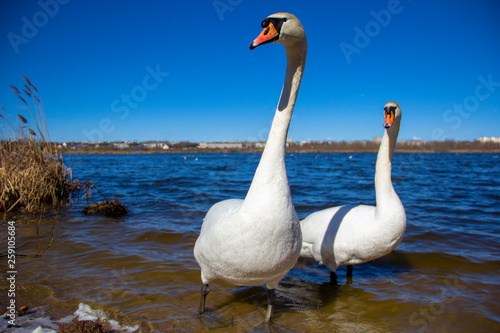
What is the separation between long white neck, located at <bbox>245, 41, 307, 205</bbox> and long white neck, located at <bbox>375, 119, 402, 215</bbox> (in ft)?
7.74

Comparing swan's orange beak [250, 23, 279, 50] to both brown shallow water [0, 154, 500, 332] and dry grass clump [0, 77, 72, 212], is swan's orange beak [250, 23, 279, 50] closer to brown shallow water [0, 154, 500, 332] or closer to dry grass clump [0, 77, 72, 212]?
brown shallow water [0, 154, 500, 332]

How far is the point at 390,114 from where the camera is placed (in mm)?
4664

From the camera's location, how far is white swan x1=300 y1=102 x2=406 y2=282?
430 cm

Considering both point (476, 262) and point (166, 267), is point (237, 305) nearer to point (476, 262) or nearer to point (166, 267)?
point (166, 267)

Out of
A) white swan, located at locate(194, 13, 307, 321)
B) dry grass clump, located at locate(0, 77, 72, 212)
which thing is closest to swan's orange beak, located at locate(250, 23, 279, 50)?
white swan, located at locate(194, 13, 307, 321)

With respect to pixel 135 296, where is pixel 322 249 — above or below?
above

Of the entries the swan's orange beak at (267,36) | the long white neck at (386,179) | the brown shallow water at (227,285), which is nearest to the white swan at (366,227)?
the long white neck at (386,179)

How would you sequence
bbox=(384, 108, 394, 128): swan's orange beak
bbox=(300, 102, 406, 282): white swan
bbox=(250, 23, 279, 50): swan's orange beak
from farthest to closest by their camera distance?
bbox=(384, 108, 394, 128): swan's orange beak, bbox=(300, 102, 406, 282): white swan, bbox=(250, 23, 279, 50): swan's orange beak

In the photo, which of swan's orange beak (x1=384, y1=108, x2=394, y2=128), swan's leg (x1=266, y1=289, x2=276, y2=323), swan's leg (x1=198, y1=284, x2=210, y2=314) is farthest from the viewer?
swan's orange beak (x1=384, y1=108, x2=394, y2=128)

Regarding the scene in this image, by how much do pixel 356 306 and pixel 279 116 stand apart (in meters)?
3.14

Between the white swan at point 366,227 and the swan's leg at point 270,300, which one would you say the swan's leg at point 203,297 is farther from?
the white swan at point 366,227

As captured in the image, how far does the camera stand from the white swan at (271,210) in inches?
99.6

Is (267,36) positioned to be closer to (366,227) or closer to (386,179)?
(366,227)

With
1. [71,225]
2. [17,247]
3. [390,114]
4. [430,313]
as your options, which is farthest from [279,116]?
[71,225]
